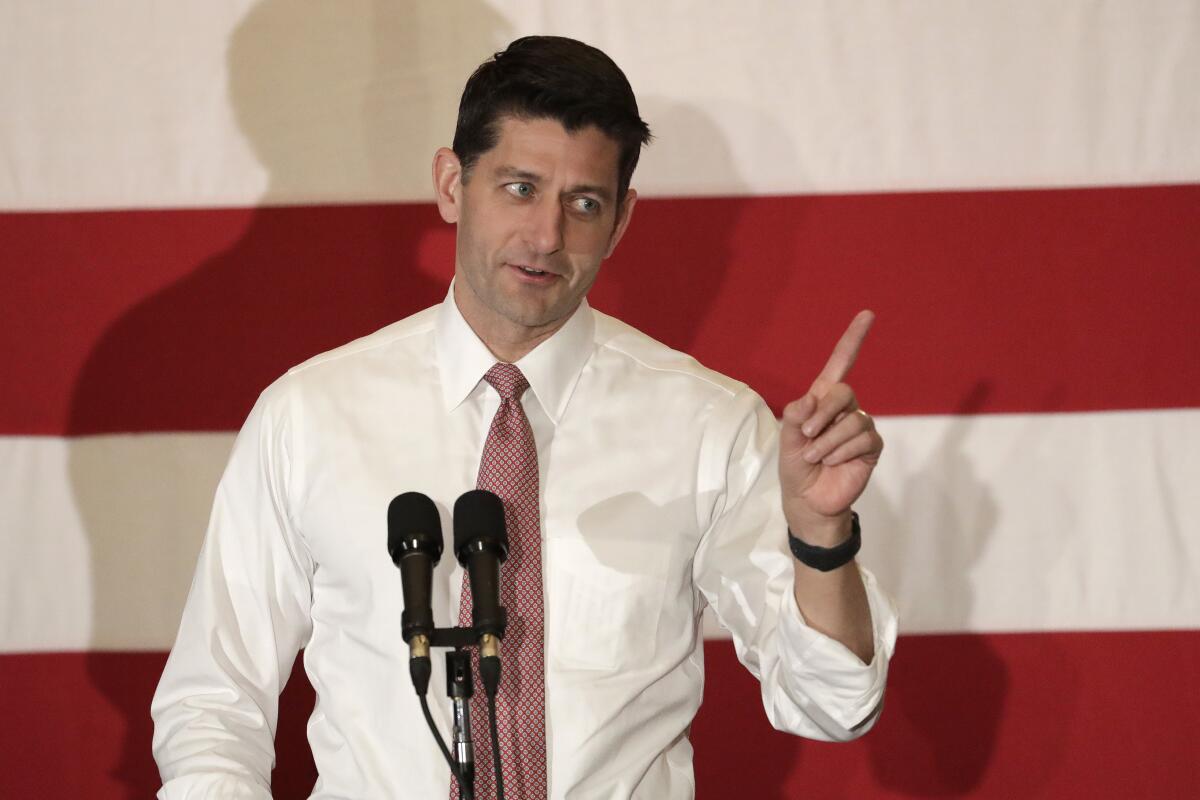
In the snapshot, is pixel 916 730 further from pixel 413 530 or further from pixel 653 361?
pixel 413 530

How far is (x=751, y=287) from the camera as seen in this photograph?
2074mm

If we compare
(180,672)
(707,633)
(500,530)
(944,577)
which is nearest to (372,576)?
(180,672)

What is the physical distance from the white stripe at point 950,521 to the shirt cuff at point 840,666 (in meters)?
0.63

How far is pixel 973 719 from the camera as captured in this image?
2084 millimetres

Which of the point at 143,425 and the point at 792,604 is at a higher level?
the point at 143,425

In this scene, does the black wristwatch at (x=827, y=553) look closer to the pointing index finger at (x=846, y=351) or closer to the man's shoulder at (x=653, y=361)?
the pointing index finger at (x=846, y=351)

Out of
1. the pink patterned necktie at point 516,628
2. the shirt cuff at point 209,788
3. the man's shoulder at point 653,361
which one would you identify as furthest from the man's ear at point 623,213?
the shirt cuff at point 209,788

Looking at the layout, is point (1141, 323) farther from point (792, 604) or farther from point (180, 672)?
point (180, 672)

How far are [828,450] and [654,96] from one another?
96 centimetres

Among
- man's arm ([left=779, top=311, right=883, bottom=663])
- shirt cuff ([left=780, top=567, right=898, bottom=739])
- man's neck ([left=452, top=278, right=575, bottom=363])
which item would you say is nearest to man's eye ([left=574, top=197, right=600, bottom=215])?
man's neck ([left=452, top=278, right=575, bottom=363])

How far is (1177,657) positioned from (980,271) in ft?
2.21

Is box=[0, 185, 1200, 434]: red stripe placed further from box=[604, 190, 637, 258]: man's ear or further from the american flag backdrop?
box=[604, 190, 637, 258]: man's ear

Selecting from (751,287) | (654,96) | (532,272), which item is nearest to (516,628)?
(532,272)

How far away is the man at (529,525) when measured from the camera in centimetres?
146
